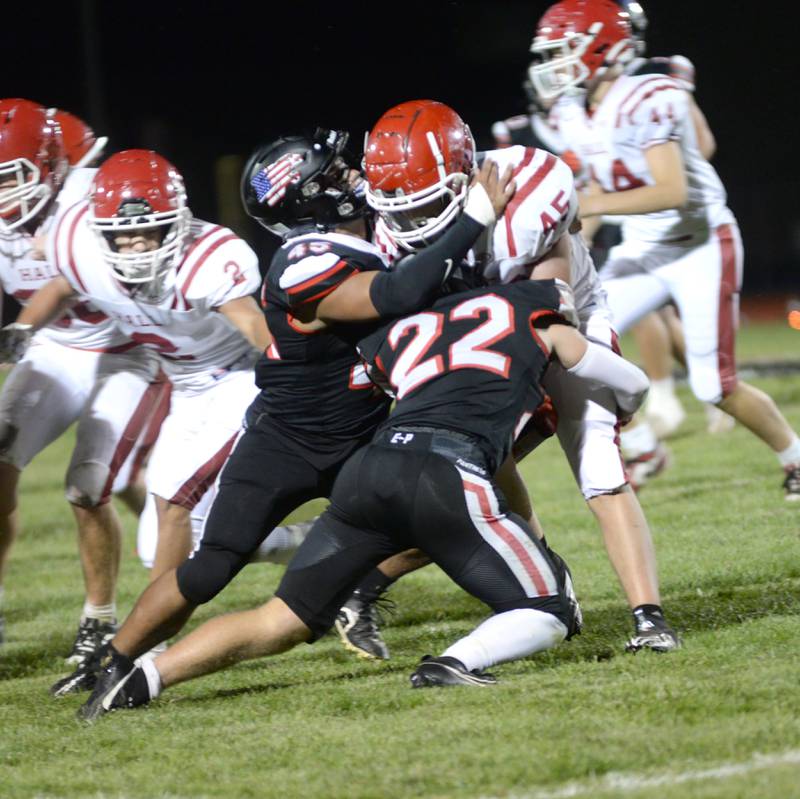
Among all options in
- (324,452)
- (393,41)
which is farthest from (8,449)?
(393,41)

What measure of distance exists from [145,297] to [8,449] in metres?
0.77

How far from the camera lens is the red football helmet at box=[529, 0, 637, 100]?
5531 mm

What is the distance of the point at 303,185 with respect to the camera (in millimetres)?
3744

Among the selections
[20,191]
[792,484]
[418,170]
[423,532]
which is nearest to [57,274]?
[20,191]

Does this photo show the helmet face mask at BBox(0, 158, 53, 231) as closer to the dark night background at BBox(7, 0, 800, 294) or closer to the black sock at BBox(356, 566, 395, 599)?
the black sock at BBox(356, 566, 395, 599)

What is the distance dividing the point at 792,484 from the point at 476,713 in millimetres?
3023

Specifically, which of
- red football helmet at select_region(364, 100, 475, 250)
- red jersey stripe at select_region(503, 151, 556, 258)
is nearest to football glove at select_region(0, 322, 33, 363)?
red football helmet at select_region(364, 100, 475, 250)

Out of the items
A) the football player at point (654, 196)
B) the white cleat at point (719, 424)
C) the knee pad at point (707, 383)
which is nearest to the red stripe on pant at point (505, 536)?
the football player at point (654, 196)

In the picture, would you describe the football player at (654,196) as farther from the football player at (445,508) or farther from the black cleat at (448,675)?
the black cleat at (448,675)

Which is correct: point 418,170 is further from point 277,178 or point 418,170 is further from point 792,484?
point 792,484

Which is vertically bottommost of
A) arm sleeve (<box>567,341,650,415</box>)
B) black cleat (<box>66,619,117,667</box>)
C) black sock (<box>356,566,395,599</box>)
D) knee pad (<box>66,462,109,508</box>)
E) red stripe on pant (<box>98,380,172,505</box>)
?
black cleat (<box>66,619,117,667</box>)

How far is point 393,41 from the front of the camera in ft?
63.0

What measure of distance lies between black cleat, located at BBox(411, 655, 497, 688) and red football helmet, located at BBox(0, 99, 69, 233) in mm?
2130

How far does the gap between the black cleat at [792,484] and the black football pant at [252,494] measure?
252 cm
